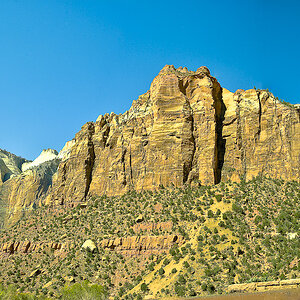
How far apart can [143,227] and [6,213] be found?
73.8 m

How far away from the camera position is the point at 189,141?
70188 mm

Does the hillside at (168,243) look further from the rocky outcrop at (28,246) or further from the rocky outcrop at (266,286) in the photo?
the rocky outcrop at (266,286)

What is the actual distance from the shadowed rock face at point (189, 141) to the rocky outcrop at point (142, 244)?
12.4 meters

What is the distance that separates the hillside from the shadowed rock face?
2746 mm

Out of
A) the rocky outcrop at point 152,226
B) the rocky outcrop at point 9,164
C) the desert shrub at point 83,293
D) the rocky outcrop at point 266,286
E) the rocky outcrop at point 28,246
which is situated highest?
the rocky outcrop at point 9,164

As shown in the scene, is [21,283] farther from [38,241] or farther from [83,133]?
[83,133]

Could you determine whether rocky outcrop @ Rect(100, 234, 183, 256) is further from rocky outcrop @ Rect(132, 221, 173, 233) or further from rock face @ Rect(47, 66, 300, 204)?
rock face @ Rect(47, 66, 300, 204)

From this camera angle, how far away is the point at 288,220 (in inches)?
2116

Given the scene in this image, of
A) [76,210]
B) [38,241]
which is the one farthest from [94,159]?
[38,241]

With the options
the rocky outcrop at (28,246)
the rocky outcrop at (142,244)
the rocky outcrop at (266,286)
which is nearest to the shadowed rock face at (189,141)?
the rocky outcrop at (28,246)

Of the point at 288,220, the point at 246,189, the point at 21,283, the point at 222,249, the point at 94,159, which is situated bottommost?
the point at 21,283

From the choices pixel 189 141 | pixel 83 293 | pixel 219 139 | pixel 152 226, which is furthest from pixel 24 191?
pixel 83 293

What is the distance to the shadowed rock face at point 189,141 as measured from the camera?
66.6 metres

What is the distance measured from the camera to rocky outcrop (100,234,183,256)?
57.6 meters
